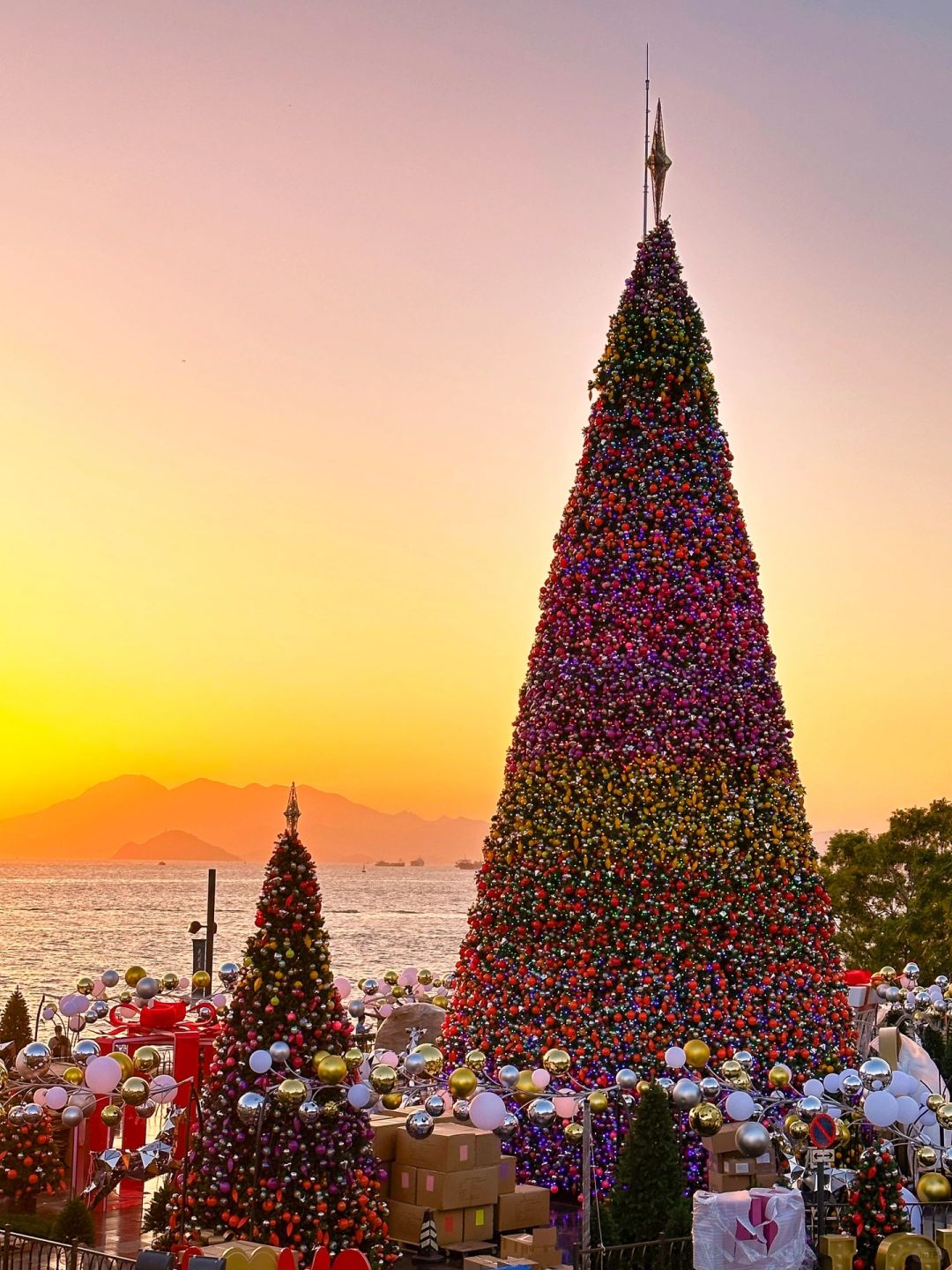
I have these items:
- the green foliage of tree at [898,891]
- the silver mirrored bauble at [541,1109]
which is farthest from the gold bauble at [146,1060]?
the green foliage of tree at [898,891]

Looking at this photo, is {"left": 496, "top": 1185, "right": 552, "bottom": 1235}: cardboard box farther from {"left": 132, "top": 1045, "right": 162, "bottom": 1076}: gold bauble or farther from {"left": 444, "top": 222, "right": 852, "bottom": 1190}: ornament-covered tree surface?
{"left": 132, "top": 1045, "right": 162, "bottom": 1076}: gold bauble

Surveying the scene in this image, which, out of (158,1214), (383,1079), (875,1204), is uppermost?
(383,1079)

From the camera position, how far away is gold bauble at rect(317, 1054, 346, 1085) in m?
11.8

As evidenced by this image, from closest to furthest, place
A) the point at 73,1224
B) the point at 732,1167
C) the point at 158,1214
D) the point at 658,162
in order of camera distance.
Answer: the point at 73,1224 → the point at 732,1167 → the point at 158,1214 → the point at 658,162

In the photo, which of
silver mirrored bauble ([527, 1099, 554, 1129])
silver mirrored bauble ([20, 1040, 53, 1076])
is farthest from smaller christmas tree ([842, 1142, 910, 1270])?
silver mirrored bauble ([20, 1040, 53, 1076])

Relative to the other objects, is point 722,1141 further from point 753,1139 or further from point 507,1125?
point 507,1125

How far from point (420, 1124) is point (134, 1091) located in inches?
105

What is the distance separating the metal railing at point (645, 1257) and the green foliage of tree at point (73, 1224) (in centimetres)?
461

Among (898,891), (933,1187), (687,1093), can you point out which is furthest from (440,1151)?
(898,891)

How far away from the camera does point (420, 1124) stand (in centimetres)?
1198

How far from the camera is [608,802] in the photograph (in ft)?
50.6

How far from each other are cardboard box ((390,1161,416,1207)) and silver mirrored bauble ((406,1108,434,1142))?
1010 millimetres

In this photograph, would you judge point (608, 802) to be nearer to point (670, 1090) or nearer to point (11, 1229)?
point (670, 1090)

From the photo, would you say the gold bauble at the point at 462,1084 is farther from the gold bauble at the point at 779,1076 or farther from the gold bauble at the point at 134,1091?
the gold bauble at the point at 779,1076
